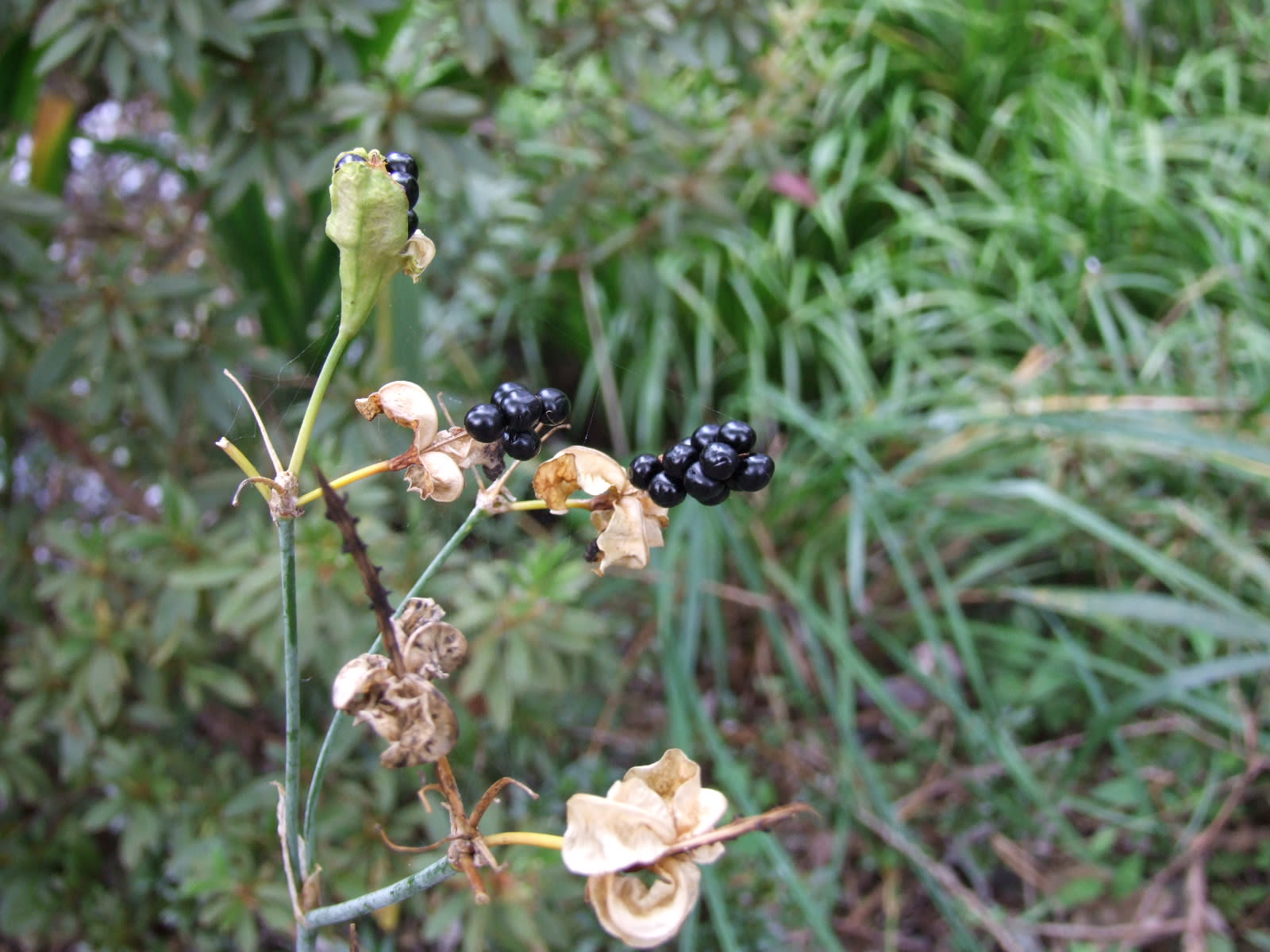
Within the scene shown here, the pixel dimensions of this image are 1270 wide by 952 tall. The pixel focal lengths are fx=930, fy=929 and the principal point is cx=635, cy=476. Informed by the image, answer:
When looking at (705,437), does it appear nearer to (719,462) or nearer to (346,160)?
(719,462)

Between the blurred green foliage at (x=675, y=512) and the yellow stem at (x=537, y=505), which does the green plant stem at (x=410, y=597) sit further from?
the blurred green foliage at (x=675, y=512)

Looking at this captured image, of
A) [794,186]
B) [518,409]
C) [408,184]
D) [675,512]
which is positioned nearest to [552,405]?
[518,409]

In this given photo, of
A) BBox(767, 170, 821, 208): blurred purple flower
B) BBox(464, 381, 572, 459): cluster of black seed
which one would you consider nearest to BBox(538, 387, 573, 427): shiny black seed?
BBox(464, 381, 572, 459): cluster of black seed

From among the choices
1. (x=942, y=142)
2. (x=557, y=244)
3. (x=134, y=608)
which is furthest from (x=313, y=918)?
(x=942, y=142)

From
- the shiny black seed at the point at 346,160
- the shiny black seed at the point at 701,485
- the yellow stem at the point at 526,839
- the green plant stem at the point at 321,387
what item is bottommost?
the yellow stem at the point at 526,839

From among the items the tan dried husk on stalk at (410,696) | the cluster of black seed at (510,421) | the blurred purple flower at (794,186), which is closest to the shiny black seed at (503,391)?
the cluster of black seed at (510,421)
